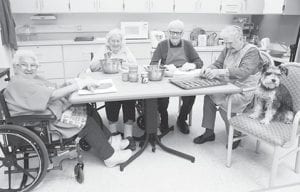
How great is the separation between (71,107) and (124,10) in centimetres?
259

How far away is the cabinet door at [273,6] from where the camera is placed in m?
4.01

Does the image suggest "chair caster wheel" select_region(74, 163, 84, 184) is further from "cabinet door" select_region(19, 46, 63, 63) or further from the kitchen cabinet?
the kitchen cabinet

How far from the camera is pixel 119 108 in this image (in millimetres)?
2676

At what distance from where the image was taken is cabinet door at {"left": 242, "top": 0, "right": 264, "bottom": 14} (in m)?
4.58

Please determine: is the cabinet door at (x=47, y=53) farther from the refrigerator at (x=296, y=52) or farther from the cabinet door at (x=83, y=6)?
the refrigerator at (x=296, y=52)

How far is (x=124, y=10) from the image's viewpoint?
168 inches

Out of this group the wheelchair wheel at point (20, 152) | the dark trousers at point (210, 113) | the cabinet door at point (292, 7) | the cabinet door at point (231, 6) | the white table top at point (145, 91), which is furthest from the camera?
the cabinet door at point (231, 6)

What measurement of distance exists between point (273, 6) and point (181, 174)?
316cm

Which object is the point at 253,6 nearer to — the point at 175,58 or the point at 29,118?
the point at 175,58

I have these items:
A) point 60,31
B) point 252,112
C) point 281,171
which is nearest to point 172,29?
point 252,112

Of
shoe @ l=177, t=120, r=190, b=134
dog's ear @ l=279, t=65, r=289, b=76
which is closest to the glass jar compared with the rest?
shoe @ l=177, t=120, r=190, b=134

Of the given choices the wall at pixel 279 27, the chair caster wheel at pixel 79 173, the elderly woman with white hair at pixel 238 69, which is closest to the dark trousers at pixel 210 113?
the elderly woman with white hair at pixel 238 69

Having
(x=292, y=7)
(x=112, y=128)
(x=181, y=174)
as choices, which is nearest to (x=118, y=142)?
(x=112, y=128)

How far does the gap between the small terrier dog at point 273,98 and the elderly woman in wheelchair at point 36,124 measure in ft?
3.97
